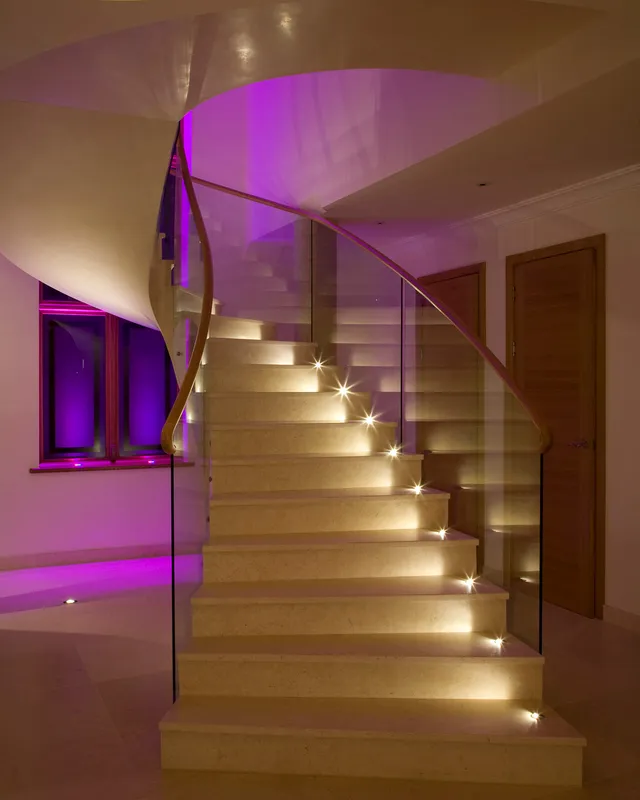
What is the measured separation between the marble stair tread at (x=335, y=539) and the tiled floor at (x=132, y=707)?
32.3 inches

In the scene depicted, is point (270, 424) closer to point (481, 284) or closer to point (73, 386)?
point (481, 284)

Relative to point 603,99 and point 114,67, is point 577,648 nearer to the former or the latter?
point 603,99

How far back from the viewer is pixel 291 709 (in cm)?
300

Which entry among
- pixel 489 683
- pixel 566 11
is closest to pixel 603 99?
pixel 566 11

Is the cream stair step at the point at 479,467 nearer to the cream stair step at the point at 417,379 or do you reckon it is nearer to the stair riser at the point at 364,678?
the cream stair step at the point at 417,379

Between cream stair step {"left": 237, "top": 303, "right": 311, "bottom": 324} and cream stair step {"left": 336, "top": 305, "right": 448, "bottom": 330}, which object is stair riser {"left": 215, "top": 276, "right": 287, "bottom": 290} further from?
cream stair step {"left": 336, "top": 305, "right": 448, "bottom": 330}

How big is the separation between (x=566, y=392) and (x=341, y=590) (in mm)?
2423

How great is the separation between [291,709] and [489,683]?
33.4 inches

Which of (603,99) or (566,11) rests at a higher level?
(566,11)

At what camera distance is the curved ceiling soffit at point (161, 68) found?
3.07m

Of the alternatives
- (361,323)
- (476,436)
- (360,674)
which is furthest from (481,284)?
(360,674)

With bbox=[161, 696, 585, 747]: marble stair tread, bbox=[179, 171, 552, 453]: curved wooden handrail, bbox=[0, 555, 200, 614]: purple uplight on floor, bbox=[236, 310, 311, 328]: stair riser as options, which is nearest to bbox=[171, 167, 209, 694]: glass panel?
bbox=[161, 696, 585, 747]: marble stair tread

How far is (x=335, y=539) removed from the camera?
3.66 m

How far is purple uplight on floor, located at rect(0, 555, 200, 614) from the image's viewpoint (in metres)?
5.24
